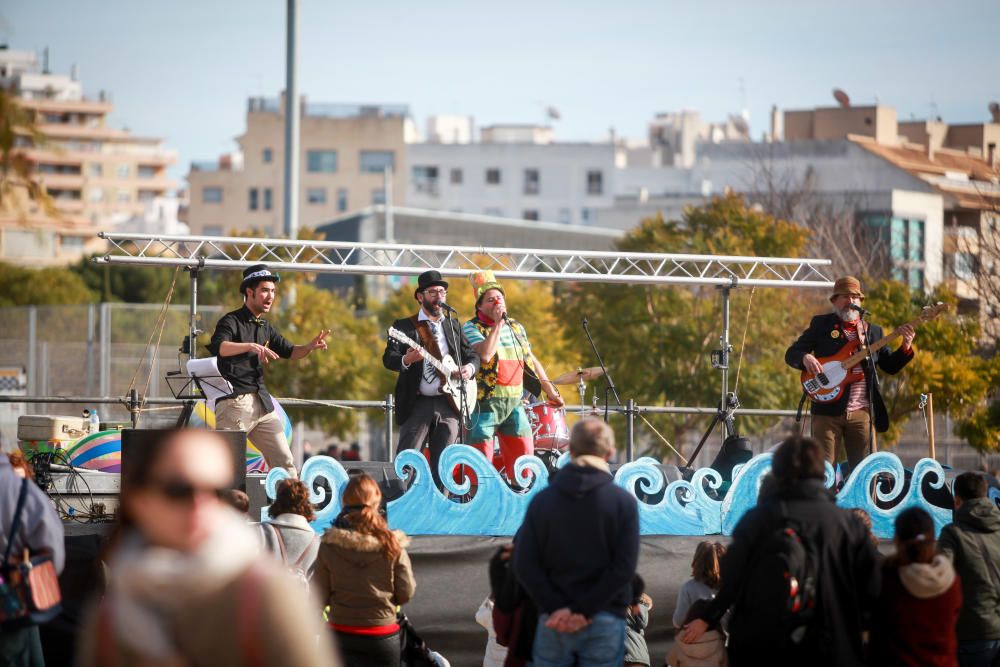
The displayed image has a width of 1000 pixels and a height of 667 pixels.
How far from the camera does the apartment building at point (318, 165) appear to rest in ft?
253

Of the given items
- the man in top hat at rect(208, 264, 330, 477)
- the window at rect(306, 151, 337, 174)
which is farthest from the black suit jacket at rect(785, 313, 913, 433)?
the window at rect(306, 151, 337, 174)

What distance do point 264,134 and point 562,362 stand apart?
5240 cm

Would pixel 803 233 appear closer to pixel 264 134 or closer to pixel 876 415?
pixel 876 415

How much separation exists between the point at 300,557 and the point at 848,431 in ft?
15.4

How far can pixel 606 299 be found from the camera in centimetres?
2398

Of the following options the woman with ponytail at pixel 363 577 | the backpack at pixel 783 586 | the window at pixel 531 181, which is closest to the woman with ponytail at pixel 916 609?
the backpack at pixel 783 586

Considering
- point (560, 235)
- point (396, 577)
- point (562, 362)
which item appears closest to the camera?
point (396, 577)

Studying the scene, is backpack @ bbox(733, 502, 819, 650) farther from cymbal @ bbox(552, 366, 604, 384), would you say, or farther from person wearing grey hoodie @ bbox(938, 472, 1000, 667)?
cymbal @ bbox(552, 366, 604, 384)

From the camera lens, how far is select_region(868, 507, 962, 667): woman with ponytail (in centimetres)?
595

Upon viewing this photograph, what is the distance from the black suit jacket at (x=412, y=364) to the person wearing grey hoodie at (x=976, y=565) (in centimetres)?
352

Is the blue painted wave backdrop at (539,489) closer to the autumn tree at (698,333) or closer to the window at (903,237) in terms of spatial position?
the autumn tree at (698,333)

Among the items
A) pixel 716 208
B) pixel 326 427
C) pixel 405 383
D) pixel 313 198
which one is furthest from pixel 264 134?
pixel 405 383

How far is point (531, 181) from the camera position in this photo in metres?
74.2

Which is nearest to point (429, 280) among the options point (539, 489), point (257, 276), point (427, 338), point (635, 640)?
point (427, 338)
